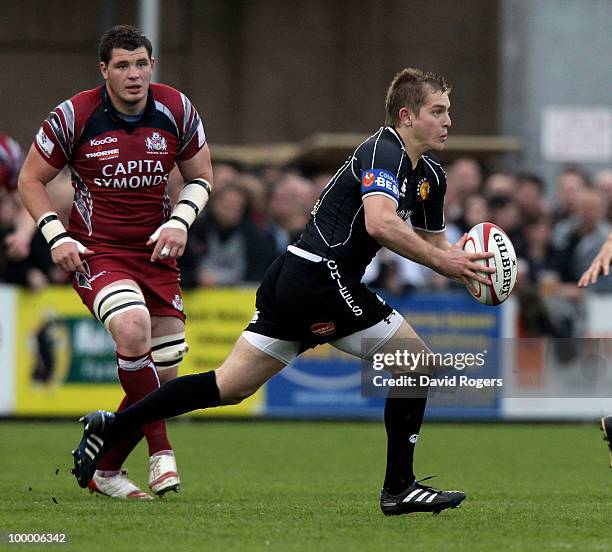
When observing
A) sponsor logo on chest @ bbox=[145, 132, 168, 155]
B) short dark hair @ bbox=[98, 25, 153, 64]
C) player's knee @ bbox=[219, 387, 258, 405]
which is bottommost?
player's knee @ bbox=[219, 387, 258, 405]

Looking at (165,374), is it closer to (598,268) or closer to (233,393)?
(233,393)

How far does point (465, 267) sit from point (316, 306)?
2.57ft

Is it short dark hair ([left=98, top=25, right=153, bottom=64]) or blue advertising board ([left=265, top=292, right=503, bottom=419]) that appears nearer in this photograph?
short dark hair ([left=98, top=25, right=153, bottom=64])

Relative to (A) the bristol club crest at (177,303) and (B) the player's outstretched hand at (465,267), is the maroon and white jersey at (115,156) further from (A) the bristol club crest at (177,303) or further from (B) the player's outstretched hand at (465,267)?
(B) the player's outstretched hand at (465,267)

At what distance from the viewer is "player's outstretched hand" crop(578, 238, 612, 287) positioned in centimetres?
753

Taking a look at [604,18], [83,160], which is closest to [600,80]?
[604,18]

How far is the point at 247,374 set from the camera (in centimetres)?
748

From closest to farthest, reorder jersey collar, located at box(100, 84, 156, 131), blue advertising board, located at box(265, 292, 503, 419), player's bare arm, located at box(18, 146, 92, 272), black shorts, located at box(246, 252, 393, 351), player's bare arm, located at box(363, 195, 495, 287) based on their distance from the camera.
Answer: player's bare arm, located at box(363, 195, 495, 287), black shorts, located at box(246, 252, 393, 351), player's bare arm, located at box(18, 146, 92, 272), jersey collar, located at box(100, 84, 156, 131), blue advertising board, located at box(265, 292, 503, 419)

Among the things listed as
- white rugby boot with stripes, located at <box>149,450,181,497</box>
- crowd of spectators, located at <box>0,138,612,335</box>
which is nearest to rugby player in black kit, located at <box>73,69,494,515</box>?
white rugby boot with stripes, located at <box>149,450,181,497</box>

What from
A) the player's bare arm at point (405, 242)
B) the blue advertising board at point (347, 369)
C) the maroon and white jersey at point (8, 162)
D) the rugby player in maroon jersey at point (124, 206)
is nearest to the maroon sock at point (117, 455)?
the rugby player in maroon jersey at point (124, 206)

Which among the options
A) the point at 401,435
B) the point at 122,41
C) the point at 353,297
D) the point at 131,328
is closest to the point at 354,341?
the point at 353,297

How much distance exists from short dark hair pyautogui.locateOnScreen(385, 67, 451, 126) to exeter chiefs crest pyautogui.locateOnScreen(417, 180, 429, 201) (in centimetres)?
34

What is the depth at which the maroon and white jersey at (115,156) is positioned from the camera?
26.8 feet

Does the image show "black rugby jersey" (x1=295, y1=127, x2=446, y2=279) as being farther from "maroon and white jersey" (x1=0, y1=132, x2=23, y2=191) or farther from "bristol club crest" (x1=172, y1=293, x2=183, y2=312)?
"maroon and white jersey" (x1=0, y1=132, x2=23, y2=191)
